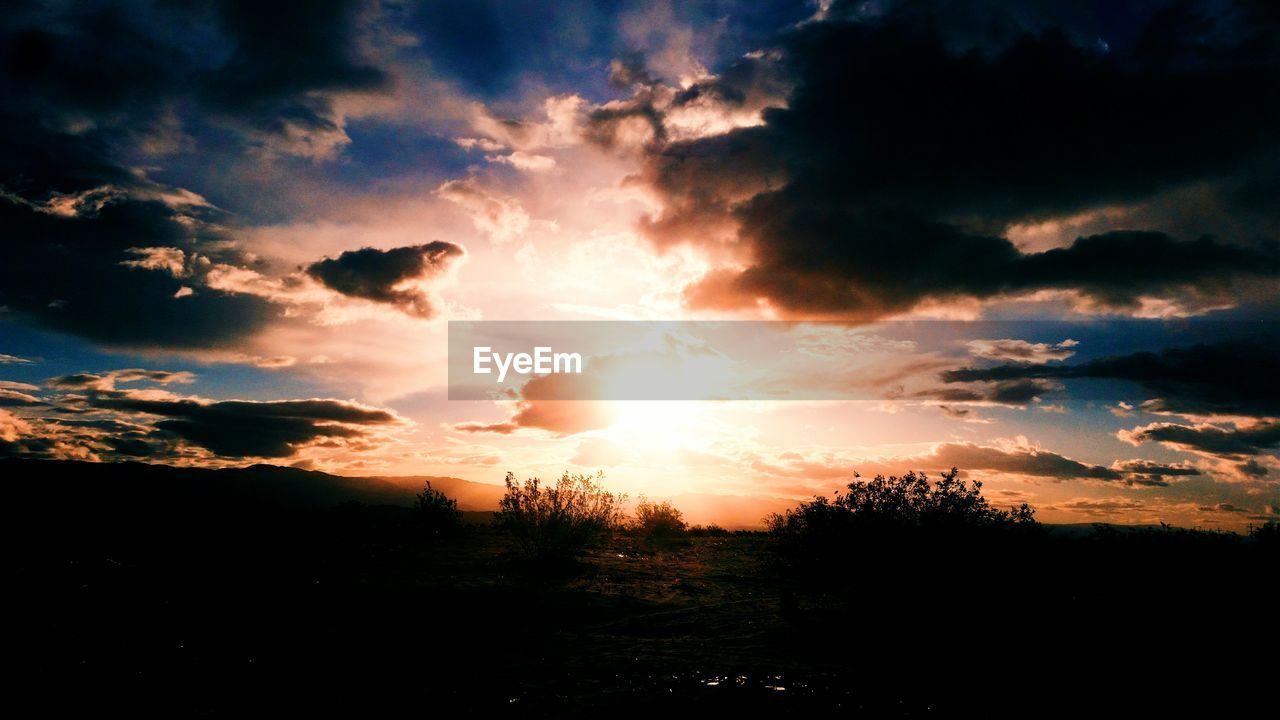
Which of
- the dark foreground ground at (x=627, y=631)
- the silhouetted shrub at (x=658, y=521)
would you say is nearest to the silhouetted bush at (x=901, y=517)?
the dark foreground ground at (x=627, y=631)

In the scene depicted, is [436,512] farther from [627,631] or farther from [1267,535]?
[1267,535]

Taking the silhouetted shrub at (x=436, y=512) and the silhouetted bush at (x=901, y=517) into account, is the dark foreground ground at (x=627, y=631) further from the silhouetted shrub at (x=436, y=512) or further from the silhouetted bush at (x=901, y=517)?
the silhouetted shrub at (x=436, y=512)

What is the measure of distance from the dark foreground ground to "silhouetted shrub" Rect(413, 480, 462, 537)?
9.66m

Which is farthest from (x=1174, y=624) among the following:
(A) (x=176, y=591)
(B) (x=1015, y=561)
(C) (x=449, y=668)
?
(A) (x=176, y=591)

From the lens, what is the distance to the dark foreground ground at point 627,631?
7172 mm

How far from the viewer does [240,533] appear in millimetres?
19219

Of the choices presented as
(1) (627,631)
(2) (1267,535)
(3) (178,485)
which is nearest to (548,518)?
(1) (627,631)

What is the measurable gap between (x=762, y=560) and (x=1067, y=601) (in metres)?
11.3

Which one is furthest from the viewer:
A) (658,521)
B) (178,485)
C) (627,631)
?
(178,485)

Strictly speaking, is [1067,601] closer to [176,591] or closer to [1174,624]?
[1174,624]

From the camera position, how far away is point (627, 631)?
11.1m

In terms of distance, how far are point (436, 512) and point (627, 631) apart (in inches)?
794

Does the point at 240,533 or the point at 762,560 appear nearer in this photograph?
the point at 240,533

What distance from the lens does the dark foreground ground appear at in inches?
282
